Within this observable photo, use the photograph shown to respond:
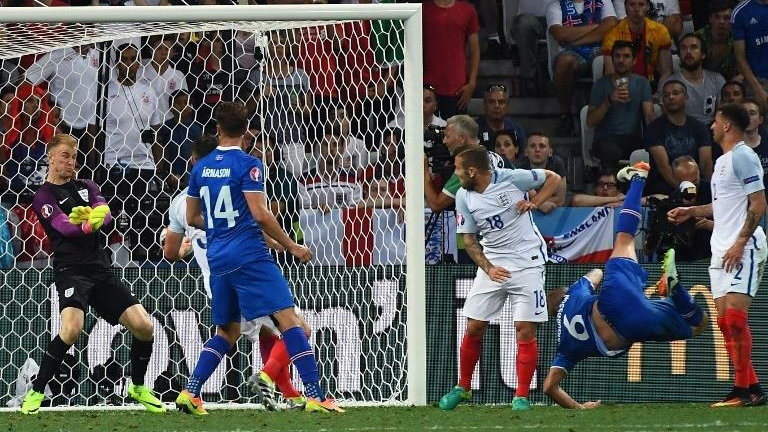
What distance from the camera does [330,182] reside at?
1095 centimetres

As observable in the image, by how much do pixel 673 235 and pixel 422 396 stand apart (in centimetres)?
283

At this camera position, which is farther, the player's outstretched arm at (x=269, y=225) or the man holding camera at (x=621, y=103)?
the man holding camera at (x=621, y=103)

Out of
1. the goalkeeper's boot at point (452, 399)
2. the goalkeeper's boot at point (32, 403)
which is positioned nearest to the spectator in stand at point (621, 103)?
the goalkeeper's boot at point (452, 399)

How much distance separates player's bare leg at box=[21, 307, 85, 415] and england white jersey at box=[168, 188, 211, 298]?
34.9 inches

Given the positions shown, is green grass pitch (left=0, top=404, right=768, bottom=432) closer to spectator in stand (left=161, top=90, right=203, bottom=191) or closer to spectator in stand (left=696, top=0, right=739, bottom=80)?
spectator in stand (left=161, top=90, right=203, bottom=191)

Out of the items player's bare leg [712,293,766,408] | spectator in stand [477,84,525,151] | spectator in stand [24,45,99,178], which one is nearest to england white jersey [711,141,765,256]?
player's bare leg [712,293,766,408]

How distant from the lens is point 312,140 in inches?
438

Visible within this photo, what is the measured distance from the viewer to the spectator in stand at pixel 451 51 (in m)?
13.7

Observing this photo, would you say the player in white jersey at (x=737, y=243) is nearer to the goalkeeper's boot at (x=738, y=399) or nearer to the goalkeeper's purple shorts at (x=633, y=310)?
the goalkeeper's boot at (x=738, y=399)

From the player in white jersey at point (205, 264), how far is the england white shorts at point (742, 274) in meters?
2.71

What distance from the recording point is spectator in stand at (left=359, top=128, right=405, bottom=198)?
10.8m

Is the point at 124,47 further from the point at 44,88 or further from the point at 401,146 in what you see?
the point at 401,146

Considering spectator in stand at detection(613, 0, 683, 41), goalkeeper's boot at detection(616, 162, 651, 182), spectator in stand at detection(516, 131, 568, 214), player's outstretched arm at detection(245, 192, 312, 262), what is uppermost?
spectator in stand at detection(613, 0, 683, 41)

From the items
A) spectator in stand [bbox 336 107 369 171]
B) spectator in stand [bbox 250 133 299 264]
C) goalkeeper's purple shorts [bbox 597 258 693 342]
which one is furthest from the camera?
spectator in stand [bbox 336 107 369 171]
